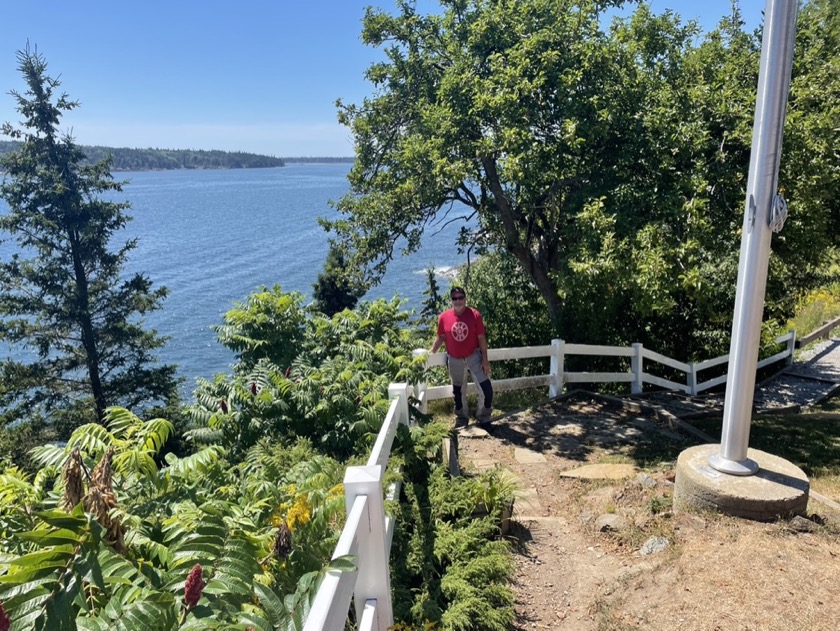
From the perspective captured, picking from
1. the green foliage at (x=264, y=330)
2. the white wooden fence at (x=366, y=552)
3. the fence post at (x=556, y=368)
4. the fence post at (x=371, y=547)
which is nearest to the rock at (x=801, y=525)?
the white wooden fence at (x=366, y=552)

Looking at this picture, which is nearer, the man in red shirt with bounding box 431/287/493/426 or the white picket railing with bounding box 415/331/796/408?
the man in red shirt with bounding box 431/287/493/426

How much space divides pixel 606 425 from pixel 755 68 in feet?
22.5

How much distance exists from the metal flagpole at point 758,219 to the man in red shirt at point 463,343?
303cm

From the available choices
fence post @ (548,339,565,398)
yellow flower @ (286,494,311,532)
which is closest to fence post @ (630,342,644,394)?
fence post @ (548,339,565,398)

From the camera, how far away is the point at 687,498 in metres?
5.03

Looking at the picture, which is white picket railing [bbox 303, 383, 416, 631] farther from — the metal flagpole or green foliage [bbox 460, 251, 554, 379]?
green foliage [bbox 460, 251, 554, 379]

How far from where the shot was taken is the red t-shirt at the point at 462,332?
742cm

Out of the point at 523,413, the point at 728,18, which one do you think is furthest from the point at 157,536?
the point at 728,18

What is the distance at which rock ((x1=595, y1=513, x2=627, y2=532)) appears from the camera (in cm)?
498

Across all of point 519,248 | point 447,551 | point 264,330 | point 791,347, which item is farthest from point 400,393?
point 791,347

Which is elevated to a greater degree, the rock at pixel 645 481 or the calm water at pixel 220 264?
the rock at pixel 645 481

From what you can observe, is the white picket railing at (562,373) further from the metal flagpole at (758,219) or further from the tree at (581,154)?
the metal flagpole at (758,219)

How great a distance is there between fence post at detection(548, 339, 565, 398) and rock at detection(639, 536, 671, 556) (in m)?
4.87

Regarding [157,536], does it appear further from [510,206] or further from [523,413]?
[510,206]
